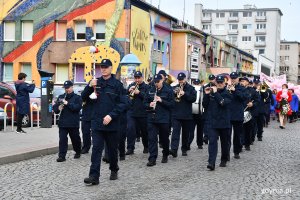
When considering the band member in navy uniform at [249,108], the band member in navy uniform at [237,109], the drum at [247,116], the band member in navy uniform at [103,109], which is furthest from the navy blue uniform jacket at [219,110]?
the band member in navy uniform at [249,108]

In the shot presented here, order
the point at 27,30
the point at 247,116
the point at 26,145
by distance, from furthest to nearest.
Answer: the point at 27,30
the point at 247,116
the point at 26,145

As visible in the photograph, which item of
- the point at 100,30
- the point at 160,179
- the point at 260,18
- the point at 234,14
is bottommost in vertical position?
the point at 160,179

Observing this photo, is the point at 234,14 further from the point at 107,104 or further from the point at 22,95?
the point at 107,104

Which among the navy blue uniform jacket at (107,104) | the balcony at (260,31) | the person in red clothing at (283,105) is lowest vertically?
the person in red clothing at (283,105)

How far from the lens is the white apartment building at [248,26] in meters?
109

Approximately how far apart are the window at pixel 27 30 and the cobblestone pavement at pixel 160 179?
27.2 meters

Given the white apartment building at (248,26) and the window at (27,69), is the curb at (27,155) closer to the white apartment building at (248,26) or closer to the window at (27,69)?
the window at (27,69)

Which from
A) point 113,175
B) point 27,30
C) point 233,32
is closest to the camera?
point 113,175

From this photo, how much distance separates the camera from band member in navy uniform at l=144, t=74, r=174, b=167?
10914mm

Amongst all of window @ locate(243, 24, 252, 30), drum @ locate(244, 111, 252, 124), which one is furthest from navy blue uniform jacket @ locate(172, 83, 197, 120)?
window @ locate(243, 24, 252, 30)

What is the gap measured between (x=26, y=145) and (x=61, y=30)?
25.4 m

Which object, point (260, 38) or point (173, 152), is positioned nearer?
point (173, 152)

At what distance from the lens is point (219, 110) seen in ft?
35.0

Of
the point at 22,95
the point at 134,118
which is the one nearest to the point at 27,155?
the point at 134,118
